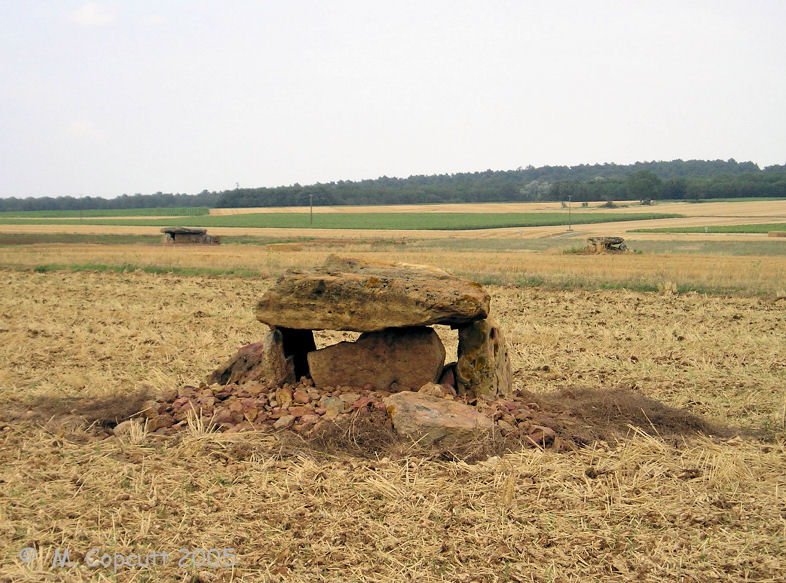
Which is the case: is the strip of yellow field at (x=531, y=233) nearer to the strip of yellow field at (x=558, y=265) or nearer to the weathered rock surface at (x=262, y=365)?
the strip of yellow field at (x=558, y=265)

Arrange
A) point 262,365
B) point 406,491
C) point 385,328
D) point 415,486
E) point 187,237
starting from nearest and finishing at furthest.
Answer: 1. point 406,491
2. point 415,486
3. point 385,328
4. point 262,365
5. point 187,237

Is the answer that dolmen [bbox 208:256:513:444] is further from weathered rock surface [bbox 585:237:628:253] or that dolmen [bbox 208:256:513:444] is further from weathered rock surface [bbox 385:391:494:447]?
weathered rock surface [bbox 585:237:628:253]

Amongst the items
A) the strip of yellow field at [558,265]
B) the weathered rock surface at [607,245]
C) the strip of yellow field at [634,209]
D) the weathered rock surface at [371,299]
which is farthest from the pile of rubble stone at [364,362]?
Answer: the strip of yellow field at [634,209]

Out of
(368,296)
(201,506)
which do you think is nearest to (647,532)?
(201,506)

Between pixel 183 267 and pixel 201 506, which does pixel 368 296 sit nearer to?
pixel 201 506

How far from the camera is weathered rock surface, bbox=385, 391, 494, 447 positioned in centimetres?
862

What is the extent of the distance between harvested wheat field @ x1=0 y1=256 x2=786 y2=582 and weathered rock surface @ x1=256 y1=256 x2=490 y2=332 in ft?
5.87

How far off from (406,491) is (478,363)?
3.41 m

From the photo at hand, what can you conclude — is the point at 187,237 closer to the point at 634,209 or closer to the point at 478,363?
the point at 478,363

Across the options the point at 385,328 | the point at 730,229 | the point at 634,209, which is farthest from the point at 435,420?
the point at 634,209

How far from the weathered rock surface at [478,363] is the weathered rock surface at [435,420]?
119cm

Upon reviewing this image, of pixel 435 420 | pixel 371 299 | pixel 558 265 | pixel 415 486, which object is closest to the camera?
pixel 415 486

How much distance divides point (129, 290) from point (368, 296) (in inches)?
756

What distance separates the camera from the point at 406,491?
294 inches
